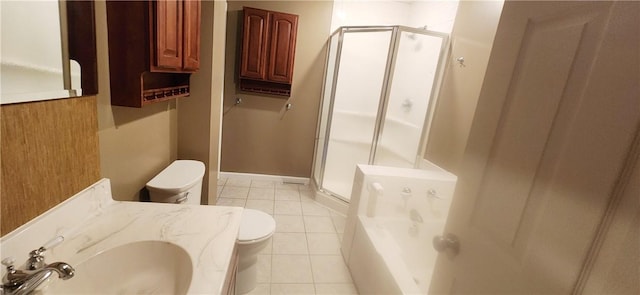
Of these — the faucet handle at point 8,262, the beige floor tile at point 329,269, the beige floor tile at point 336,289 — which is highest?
the faucet handle at point 8,262

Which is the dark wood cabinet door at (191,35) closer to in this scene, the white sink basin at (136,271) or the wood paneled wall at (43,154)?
the wood paneled wall at (43,154)

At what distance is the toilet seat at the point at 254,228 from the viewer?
1487 millimetres

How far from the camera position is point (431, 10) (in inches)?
96.8

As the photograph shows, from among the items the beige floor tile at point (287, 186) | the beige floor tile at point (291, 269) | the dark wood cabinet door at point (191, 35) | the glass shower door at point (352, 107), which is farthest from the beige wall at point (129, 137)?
the glass shower door at point (352, 107)

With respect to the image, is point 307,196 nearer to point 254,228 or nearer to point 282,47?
point 254,228

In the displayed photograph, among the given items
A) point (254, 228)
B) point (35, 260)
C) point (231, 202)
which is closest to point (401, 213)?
point (254, 228)

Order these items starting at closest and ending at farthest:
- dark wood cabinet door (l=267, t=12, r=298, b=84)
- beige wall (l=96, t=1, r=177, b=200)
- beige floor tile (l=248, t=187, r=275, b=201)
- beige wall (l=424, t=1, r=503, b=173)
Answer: beige wall (l=96, t=1, r=177, b=200), beige wall (l=424, t=1, r=503, b=173), dark wood cabinet door (l=267, t=12, r=298, b=84), beige floor tile (l=248, t=187, r=275, b=201)

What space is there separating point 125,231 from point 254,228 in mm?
766

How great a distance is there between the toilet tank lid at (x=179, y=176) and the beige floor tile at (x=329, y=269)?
1.05 metres

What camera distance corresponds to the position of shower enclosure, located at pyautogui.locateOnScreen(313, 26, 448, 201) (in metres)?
2.37

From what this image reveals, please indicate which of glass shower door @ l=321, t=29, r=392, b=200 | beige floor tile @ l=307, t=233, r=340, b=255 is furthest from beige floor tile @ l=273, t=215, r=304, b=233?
glass shower door @ l=321, t=29, r=392, b=200

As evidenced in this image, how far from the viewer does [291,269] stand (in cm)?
187

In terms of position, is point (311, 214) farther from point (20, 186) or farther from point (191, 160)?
point (20, 186)

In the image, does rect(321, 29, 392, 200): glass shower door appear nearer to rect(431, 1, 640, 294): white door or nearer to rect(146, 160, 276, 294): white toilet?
rect(146, 160, 276, 294): white toilet
